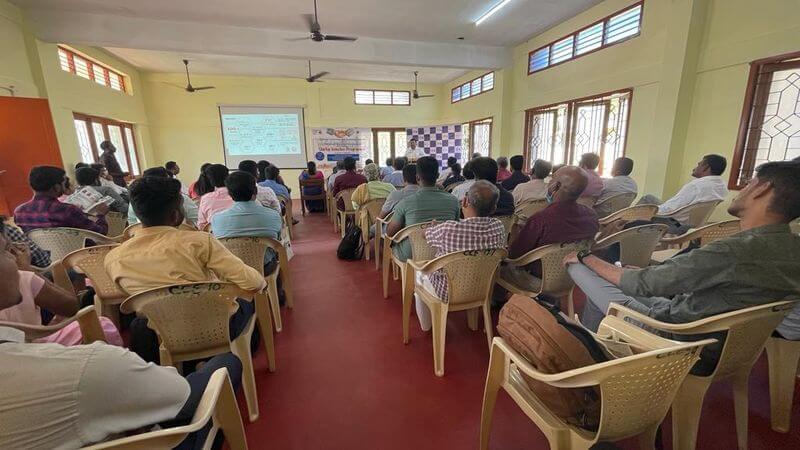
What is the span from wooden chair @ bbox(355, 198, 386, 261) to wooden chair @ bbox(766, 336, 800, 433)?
279cm

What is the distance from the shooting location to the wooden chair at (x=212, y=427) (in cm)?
70

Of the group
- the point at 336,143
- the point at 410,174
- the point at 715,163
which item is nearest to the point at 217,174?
the point at 410,174

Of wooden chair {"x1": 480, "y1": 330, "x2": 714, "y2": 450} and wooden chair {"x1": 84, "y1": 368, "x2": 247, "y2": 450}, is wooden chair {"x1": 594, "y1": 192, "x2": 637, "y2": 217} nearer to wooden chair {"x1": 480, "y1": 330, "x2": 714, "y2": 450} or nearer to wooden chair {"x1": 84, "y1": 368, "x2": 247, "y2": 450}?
wooden chair {"x1": 480, "y1": 330, "x2": 714, "y2": 450}

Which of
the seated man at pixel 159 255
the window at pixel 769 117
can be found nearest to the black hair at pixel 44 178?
the seated man at pixel 159 255

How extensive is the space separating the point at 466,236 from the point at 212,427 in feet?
4.38

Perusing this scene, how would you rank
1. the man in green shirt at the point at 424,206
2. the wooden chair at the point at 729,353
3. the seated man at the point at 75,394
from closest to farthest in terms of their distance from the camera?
the seated man at the point at 75,394
the wooden chair at the point at 729,353
the man in green shirt at the point at 424,206

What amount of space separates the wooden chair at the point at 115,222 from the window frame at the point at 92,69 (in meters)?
3.39

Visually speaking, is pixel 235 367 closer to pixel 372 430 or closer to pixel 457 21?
pixel 372 430

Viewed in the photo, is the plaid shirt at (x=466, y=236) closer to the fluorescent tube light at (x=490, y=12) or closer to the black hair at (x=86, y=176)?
the black hair at (x=86, y=176)

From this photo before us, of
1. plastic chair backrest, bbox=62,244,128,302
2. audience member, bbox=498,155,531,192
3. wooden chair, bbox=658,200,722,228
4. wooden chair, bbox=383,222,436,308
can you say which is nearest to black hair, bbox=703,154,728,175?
wooden chair, bbox=658,200,722,228

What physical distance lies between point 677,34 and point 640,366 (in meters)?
4.63

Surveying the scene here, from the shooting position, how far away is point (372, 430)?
1.54 metres

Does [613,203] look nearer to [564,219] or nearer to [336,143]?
[564,219]

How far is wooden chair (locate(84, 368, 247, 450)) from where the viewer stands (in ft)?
2.29
